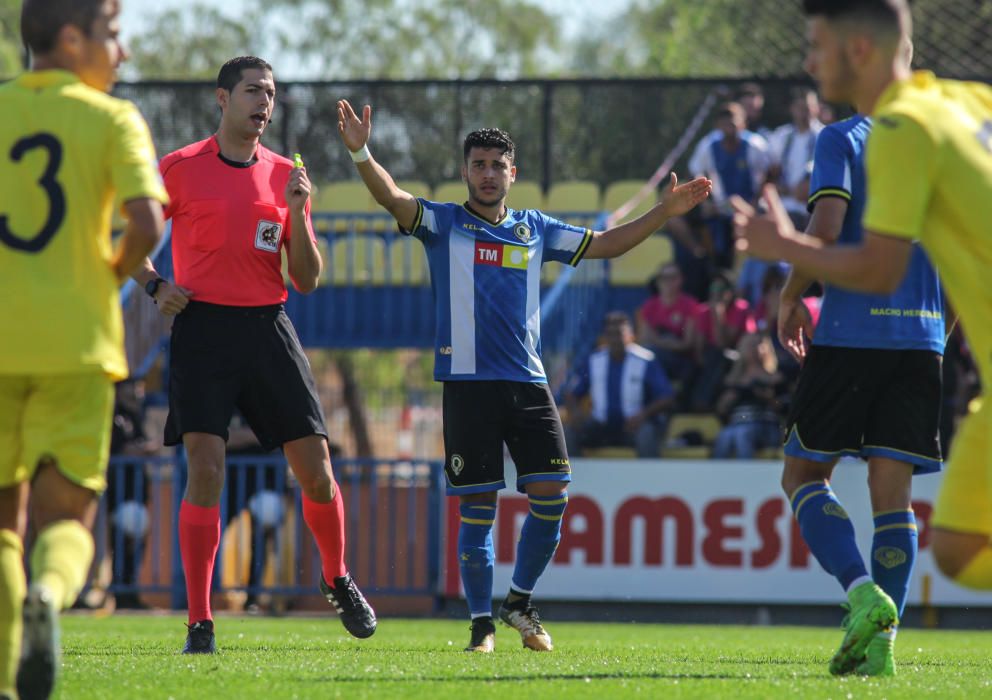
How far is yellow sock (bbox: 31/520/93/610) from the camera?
13.0 feet

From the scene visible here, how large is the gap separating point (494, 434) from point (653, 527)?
5.66m

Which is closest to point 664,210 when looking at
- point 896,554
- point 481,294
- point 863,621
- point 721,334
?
point 481,294

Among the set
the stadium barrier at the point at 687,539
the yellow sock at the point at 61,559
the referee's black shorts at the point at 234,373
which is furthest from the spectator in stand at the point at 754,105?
the yellow sock at the point at 61,559

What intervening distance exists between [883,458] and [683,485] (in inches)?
249

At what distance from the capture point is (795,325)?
19.0 feet

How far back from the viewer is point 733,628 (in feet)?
35.4

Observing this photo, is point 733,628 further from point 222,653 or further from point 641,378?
point 222,653

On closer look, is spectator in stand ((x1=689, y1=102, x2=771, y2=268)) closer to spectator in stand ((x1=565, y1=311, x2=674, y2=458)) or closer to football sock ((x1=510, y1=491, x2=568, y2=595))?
spectator in stand ((x1=565, y1=311, x2=674, y2=458))

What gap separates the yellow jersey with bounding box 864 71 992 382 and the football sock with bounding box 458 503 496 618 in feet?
9.33

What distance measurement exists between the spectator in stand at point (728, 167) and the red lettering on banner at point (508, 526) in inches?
182

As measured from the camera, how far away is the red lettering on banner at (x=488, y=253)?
6543 mm

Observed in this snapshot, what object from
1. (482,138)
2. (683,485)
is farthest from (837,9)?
(683,485)

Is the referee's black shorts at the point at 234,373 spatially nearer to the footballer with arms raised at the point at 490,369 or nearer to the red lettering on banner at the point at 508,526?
the footballer with arms raised at the point at 490,369

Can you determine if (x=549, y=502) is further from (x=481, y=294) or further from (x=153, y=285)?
(x=153, y=285)
